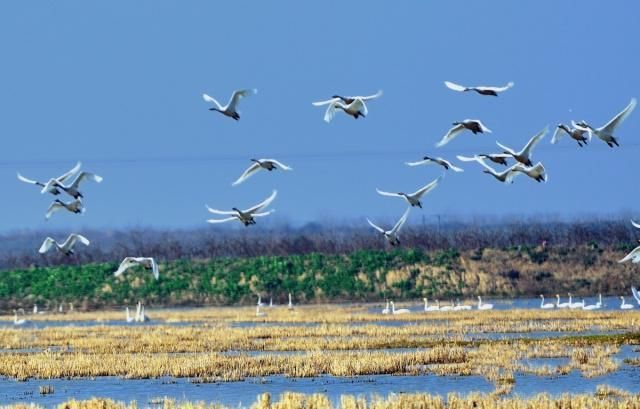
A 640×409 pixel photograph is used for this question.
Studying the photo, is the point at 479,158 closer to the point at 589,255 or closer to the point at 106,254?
the point at 589,255

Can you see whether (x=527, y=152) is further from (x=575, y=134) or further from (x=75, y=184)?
(x=75, y=184)

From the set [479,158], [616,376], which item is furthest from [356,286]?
[616,376]

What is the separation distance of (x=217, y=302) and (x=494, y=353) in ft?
154

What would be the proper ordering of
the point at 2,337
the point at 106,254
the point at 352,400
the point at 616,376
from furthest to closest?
the point at 106,254 < the point at 2,337 < the point at 616,376 < the point at 352,400

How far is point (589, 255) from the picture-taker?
80375 millimetres

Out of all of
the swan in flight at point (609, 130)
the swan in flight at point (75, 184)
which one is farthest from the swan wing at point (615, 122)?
the swan in flight at point (75, 184)

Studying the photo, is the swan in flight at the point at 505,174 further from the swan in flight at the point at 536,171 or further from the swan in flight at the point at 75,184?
the swan in flight at the point at 75,184

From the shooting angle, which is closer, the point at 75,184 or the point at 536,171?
the point at 536,171

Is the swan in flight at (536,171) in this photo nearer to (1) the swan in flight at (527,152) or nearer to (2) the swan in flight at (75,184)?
(1) the swan in flight at (527,152)

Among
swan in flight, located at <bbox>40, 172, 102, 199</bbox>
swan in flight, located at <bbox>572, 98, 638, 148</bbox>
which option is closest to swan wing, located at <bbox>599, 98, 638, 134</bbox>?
swan in flight, located at <bbox>572, 98, 638, 148</bbox>

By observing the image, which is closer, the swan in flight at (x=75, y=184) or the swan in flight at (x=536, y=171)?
the swan in flight at (x=536, y=171)

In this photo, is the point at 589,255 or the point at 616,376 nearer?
the point at 616,376

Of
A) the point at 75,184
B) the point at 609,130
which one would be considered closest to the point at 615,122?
the point at 609,130

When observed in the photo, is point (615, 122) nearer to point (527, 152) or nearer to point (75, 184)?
point (527, 152)
